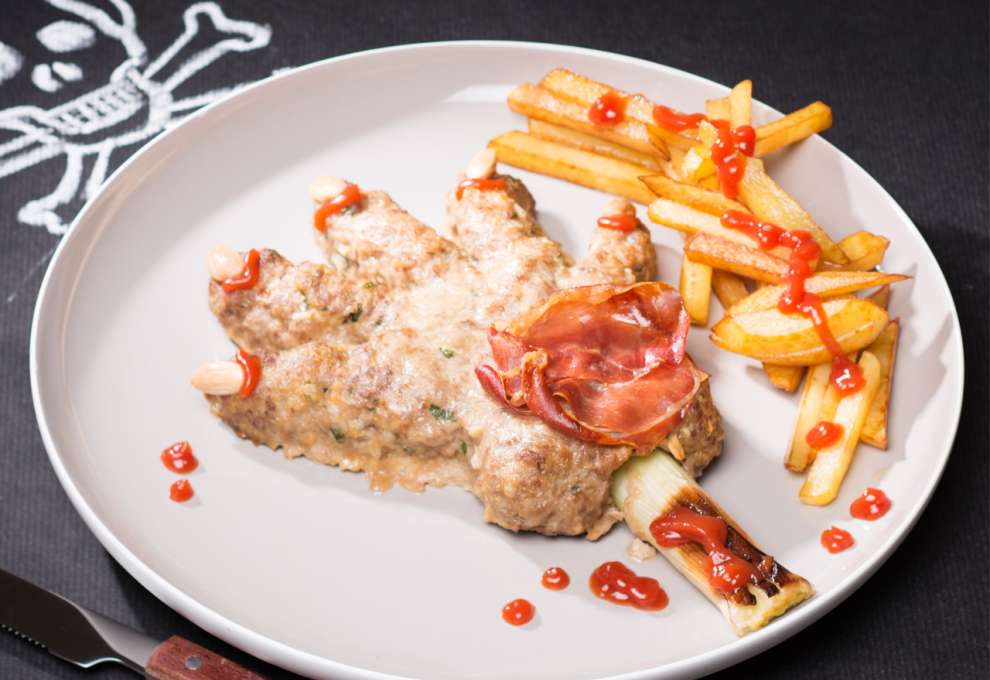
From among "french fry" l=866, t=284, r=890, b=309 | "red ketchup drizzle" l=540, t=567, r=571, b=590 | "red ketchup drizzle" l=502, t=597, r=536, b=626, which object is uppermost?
"french fry" l=866, t=284, r=890, b=309

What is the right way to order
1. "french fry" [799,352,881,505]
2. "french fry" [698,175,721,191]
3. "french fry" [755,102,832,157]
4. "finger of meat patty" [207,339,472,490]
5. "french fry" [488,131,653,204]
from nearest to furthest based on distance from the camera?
"finger of meat patty" [207,339,472,490] < "french fry" [799,352,881,505] < "french fry" [698,175,721,191] < "french fry" [755,102,832,157] < "french fry" [488,131,653,204]

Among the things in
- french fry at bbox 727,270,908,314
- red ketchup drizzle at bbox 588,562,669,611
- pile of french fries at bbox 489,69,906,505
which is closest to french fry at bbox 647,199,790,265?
pile of french fries at bbox 489,69,906,505

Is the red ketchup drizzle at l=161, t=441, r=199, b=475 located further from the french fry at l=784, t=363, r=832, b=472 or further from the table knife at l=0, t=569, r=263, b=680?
the french fry at l=784, t=363, r=832, b=472

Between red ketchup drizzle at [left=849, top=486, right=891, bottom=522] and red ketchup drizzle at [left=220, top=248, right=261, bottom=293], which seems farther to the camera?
red ketchup drizzle at [left=220, top=248, right=261, bottom=293]

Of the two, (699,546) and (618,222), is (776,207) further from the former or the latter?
(699,546)

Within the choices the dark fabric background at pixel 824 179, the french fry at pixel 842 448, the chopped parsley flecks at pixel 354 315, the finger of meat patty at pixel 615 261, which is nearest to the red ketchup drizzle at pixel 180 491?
the dark fabric background at pixel 824 179

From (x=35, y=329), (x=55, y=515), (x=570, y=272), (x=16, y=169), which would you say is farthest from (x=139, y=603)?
(x=16, y=169)

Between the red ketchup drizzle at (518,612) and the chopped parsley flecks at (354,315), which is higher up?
the chopped parsley flecks at (354,315)

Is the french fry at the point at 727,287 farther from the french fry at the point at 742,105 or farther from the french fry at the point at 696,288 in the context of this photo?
the french fry at the point at 742,105
